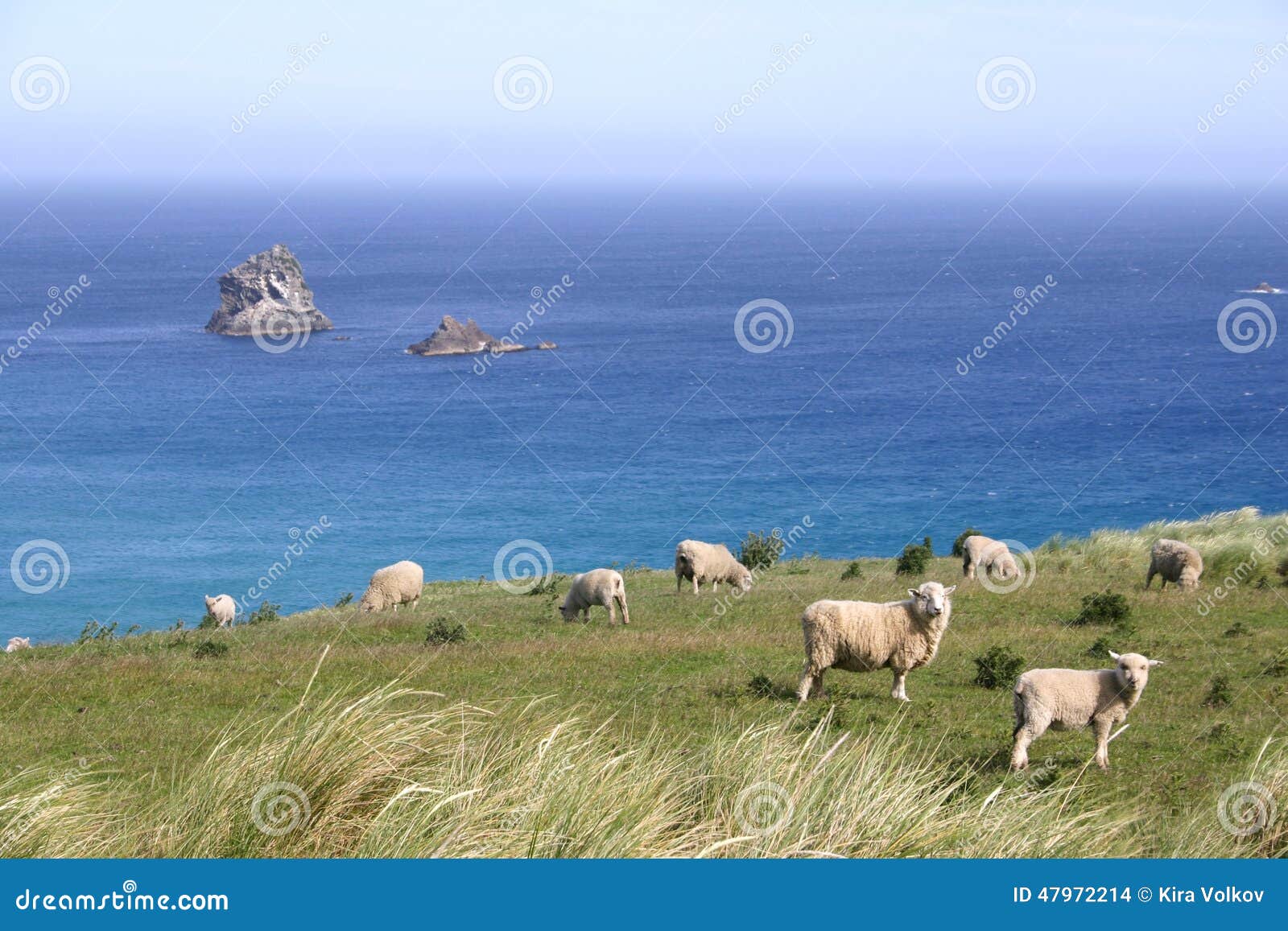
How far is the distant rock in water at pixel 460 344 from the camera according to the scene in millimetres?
131125

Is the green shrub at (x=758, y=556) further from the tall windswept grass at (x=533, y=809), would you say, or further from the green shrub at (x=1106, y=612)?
the tall windswept grass at (x=533, y=809)

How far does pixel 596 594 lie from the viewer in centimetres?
2414

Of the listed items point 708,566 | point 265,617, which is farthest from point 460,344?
point 708,566

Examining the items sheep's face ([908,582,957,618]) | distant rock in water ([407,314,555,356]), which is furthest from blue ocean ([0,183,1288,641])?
sheep's face ([908,582,957,618])

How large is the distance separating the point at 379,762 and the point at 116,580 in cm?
6437
